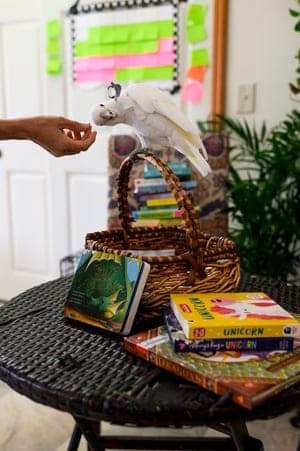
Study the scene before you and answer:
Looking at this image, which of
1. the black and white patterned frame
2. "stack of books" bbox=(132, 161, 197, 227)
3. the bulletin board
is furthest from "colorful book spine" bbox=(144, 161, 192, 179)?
the black and white patterned frame

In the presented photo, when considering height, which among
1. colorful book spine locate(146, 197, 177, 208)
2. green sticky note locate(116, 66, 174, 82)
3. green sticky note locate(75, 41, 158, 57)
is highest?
green sticky note locate(75, 41, 158, 57)

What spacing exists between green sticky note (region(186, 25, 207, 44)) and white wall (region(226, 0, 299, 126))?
0.11 metres

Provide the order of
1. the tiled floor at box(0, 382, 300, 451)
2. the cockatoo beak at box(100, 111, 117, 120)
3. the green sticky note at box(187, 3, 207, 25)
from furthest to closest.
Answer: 1. the green sticky note at box(187, 3, 207, 25)
2. the tiled floor at box(0, 382, 300, 451)
3. the cockatoo beak at box(100, 111, 117, 120)

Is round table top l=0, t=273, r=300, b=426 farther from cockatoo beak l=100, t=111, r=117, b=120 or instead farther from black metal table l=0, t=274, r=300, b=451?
cockatoo beak l=100, t=111, r=117, b=120

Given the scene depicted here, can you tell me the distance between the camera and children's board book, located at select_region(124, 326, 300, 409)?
0.62m

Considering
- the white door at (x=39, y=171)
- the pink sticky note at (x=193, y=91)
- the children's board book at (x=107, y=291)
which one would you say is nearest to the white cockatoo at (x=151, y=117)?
the children's board book at (x=107, y=291)

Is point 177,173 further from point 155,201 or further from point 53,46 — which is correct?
point 53,46

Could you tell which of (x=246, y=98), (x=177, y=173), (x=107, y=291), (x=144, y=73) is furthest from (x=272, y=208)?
(x=107, y=291)

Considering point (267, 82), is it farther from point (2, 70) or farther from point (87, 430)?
point (87, 430)

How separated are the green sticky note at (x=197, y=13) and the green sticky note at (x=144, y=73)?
21 centimetres

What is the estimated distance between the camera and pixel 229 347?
0.72 metres

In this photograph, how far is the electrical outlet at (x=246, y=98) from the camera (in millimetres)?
1986

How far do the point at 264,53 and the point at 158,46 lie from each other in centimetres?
47

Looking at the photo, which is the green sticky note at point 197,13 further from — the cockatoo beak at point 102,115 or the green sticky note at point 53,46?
the cockatoo beak at point 102,115
